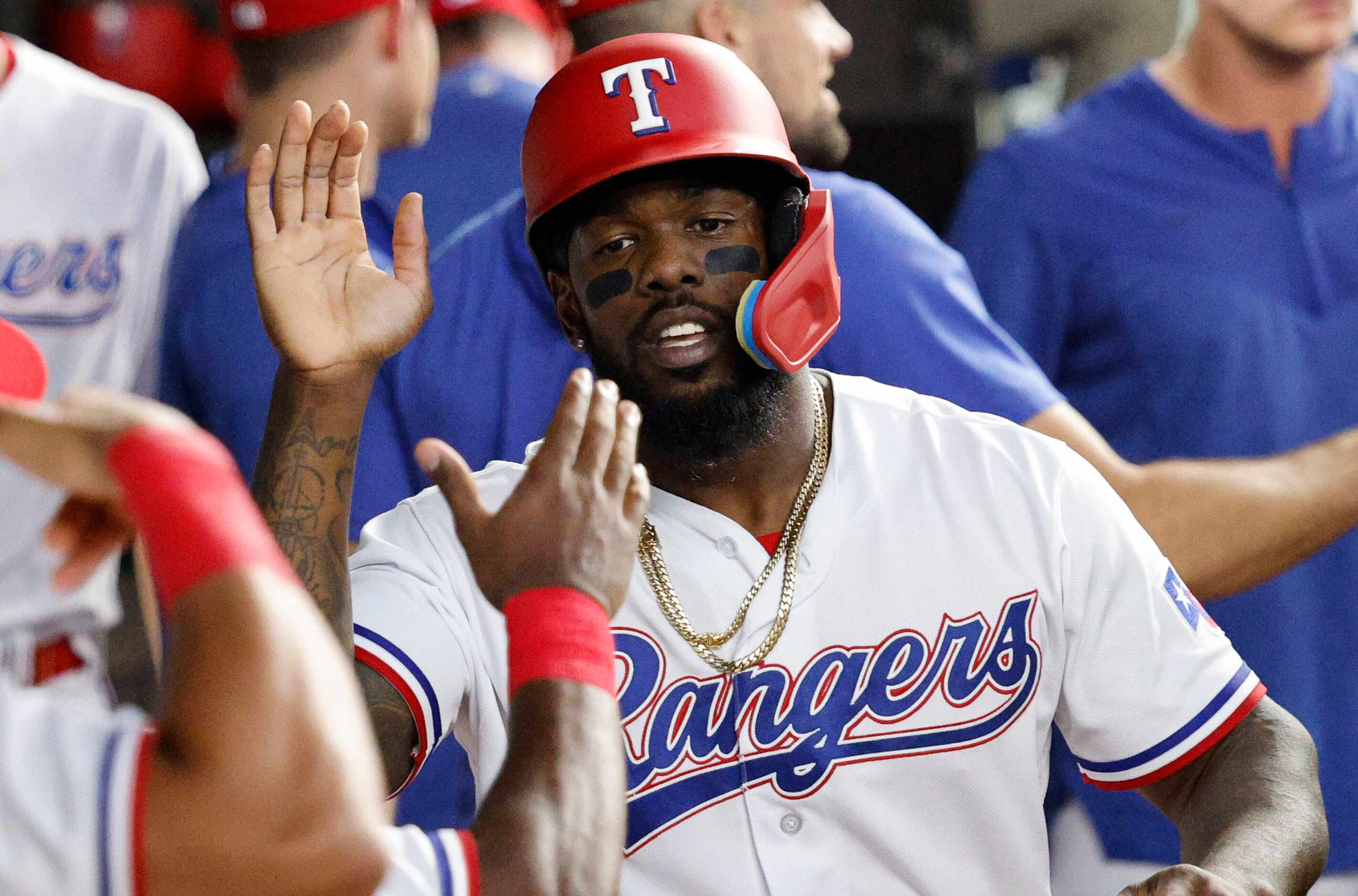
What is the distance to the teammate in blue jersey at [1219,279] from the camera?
9.98ft

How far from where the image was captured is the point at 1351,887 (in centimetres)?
296

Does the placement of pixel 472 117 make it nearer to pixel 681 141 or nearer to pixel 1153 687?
pixel 681 141

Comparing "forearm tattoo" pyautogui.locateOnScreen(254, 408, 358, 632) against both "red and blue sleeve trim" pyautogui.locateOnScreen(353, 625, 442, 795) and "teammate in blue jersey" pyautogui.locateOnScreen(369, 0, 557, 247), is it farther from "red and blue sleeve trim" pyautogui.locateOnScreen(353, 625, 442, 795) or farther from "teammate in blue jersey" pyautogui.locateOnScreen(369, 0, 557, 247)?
"teammate in blue jersey" pyautogui.locateOnScreen(369, 0, 557, 247)

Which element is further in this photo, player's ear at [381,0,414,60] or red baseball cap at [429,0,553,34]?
red baseball cap at [429,0,553,34]

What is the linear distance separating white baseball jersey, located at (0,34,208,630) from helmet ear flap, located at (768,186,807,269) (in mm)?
1363

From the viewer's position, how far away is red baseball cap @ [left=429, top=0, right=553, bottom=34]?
13.5 ft

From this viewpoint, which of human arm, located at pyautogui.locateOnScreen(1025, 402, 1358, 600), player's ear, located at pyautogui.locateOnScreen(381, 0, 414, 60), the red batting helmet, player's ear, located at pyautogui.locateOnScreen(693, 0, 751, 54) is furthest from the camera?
player's ear, located at pyautogui.locateOnScreen(381, 0, 414, 60)

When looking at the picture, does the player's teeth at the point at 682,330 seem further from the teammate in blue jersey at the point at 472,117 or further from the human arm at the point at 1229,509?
the teammate in blue jersey at the point at 472,117

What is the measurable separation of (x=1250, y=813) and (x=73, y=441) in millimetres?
1304

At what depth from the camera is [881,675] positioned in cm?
197

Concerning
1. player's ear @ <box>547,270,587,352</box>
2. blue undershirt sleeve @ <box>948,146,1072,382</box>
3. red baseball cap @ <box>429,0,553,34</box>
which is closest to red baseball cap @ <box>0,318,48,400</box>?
player's ear @ <box>547,270,587,352</box>

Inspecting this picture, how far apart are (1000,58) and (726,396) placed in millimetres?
3159

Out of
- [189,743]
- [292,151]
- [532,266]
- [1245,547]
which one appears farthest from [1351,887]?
[189,743]

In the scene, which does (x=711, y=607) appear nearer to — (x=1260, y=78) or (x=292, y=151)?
(x=292, y=151)
